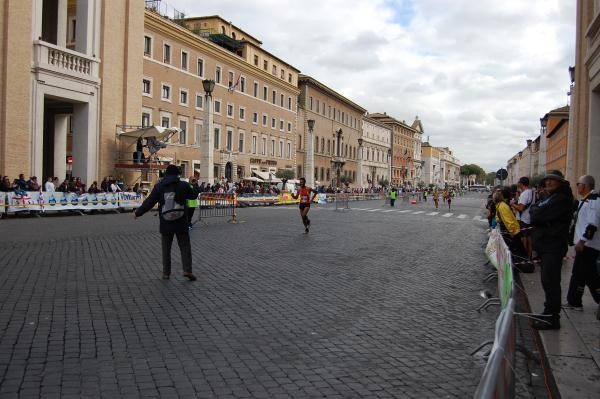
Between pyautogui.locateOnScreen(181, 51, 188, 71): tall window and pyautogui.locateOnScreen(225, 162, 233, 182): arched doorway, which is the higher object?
pyautogui.locateOnScreen(181, 51, 188, 71): tall window

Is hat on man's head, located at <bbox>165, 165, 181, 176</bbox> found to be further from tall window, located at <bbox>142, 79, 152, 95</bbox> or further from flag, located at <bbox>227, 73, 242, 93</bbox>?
flag, located at <bbox>227, 73, 242, 93</bbox>

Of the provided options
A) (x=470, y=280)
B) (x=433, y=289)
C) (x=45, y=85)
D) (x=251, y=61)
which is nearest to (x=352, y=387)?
(x=433, y=289)

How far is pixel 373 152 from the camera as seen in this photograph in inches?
4459

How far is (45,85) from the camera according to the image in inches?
1039

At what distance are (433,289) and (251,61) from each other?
2123 inches

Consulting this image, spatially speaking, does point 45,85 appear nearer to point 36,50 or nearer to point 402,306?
point 36,50

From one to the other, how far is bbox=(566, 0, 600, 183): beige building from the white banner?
2064cm

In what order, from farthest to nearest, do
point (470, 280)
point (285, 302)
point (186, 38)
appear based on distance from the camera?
point (186, 38), point (470, 280), point (285, 302)

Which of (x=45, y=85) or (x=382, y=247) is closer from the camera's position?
(x=382, y=247)

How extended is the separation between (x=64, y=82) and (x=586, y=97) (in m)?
23.6

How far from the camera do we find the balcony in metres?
25.9

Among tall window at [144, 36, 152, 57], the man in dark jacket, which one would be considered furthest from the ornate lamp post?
the man in dark jacket

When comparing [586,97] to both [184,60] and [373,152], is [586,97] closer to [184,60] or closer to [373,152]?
[184,60]

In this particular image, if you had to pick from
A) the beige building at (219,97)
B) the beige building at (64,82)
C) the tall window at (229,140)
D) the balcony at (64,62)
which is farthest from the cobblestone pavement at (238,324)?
the tall window at (229,140)
